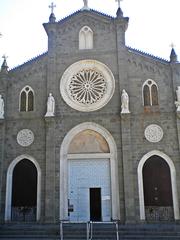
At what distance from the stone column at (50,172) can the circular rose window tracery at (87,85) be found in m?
2.31

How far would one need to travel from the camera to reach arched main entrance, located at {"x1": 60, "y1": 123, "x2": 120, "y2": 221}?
22.1 meters

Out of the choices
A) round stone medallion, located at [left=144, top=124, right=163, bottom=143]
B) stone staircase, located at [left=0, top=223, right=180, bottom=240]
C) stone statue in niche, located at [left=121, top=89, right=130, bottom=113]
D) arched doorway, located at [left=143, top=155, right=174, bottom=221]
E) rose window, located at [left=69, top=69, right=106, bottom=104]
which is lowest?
stone staircase, located at [left=0, top=223, right=180, bottom=240]

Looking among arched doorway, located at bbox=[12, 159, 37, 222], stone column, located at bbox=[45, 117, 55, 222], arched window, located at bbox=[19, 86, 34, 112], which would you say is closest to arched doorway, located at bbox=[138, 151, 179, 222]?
stone column, located at bbox=[45, 117, 55, 222]

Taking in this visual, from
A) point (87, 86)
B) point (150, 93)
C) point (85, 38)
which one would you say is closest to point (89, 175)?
point (87, 86)

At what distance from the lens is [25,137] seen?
78.0 ft

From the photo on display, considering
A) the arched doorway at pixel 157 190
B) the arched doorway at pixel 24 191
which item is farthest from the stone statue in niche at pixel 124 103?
the arched doorway at pixel 24 191

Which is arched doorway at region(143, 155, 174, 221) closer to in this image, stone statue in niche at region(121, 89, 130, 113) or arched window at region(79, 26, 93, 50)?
stone statue in niche at region(121, 89, 130, 113)

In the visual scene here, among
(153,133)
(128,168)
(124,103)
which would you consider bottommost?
(128,168)

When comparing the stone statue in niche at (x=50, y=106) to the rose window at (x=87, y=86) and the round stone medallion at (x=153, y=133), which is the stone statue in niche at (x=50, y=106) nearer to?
the rose window at (x=87, y=86)

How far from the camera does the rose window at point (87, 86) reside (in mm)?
24109

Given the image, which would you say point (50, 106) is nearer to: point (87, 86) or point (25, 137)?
point (25, 137)

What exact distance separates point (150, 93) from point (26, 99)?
9404 millimetres

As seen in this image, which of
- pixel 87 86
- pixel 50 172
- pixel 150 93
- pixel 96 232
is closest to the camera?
pixel 96 232

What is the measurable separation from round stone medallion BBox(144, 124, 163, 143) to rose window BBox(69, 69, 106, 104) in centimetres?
430
